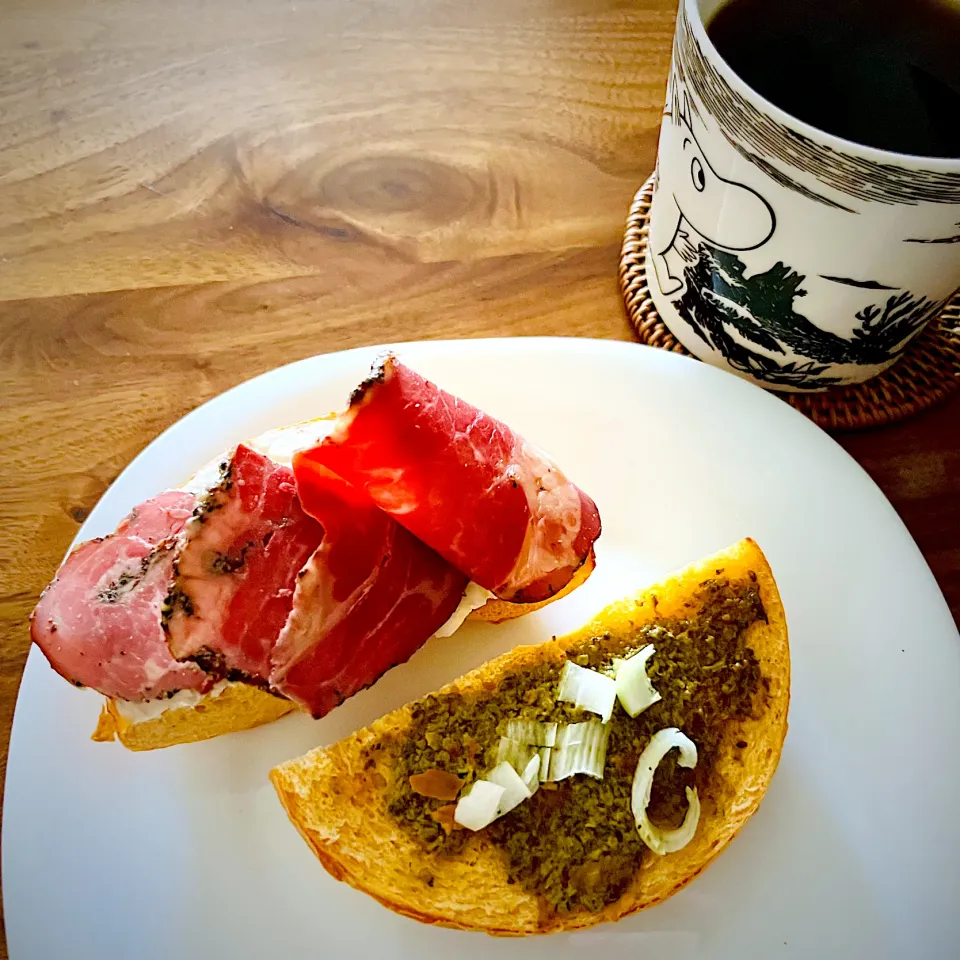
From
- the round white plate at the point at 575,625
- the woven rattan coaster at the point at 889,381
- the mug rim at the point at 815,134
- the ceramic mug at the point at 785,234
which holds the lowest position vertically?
the round white plate at the point at 575,625

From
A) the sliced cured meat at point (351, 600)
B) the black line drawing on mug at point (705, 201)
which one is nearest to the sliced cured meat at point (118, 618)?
the sliced cured meat at point (351, 600)

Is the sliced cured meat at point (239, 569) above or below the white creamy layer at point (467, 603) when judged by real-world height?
above

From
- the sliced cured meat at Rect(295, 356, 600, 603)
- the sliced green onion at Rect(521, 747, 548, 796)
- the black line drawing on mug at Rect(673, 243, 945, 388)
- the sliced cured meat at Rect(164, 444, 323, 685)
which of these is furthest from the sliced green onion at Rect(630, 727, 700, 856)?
the black line drawing on mug at Rect(673, 243, 945, 388)

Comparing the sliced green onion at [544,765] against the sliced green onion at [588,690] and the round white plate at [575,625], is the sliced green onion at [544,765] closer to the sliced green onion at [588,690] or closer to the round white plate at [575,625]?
the sliced green onion at [588,690]

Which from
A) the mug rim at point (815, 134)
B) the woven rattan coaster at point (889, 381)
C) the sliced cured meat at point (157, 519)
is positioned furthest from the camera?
A: the woven rattan coaster at point (889, 381)

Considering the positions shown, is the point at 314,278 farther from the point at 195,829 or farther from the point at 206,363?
the point at 195,829

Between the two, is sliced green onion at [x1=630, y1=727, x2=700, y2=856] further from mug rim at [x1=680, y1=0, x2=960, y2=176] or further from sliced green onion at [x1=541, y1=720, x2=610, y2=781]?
mug rim at [x1=680, y1=0, x2=960, y2=176]

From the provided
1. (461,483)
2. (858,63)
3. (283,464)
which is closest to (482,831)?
(461,483)
